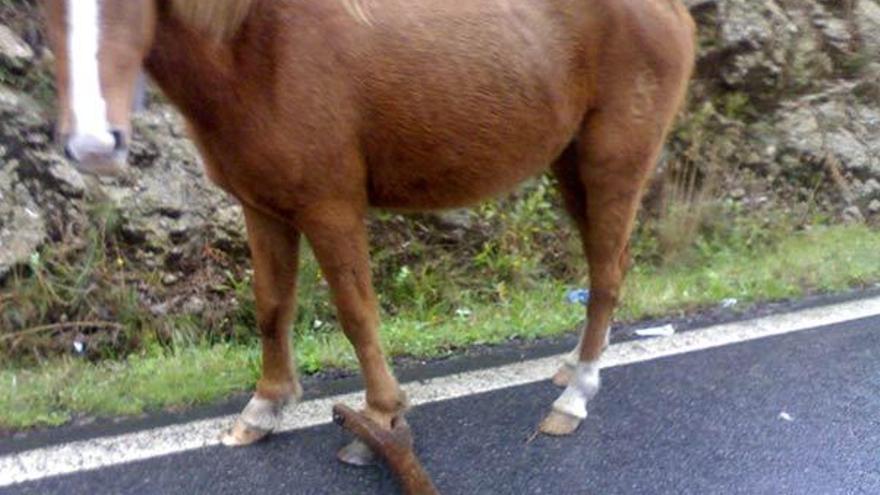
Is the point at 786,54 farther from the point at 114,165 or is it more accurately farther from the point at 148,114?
the point at 114,165

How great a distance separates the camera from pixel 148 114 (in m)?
5.86

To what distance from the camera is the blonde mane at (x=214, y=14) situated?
3.18 meters

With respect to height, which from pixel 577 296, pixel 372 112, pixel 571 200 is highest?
pixel 372 112

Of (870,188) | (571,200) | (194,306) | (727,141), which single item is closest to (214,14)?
(571,200)

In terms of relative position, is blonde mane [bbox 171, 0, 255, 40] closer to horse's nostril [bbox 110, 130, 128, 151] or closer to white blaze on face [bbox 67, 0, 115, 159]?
white blaze on face [bbox 67, 0, 115, 159]

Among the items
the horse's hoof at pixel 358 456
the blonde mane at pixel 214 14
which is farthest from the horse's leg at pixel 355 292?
the blonde mane at pixel 214 14

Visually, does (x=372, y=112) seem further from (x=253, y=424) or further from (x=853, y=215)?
(x=853, y=215)

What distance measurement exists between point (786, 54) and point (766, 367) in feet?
12.5

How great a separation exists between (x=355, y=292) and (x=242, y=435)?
0.66 metres

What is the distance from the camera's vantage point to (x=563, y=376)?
Answer: 4523mm

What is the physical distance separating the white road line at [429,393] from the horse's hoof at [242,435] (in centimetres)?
4

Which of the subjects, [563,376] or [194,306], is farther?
[194,306]

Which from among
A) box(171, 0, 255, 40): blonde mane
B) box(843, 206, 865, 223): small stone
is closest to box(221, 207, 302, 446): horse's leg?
box(171, 0, 255, 40): blonde mane

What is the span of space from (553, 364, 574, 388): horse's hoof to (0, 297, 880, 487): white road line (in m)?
0.08
